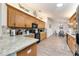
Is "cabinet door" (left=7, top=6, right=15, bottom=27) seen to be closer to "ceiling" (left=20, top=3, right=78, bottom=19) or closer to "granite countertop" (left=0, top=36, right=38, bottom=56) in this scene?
"granite countertop" (left=0, top=36, right=38, bottom=56)

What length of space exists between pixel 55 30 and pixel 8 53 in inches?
558

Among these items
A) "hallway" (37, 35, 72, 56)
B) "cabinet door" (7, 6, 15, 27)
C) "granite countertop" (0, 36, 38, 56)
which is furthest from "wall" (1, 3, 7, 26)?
"hallway" (37, 35, 72, 56)

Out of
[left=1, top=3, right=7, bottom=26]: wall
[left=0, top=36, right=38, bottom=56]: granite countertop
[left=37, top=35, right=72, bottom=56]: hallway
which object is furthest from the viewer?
[left=37, top=35, right=72, bottom=56]: hallway

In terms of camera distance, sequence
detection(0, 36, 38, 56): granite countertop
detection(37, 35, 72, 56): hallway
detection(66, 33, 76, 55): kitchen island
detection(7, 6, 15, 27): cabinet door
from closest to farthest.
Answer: detection(0, 36, 38, 56): granite countertop → detection(7, 6, 15, 27): cabinet door → detection(66, 33, 76, 55): kitchen island → detection(37, 35, 72, 56): hallway

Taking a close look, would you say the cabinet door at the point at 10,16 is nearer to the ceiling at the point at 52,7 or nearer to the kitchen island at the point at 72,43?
the ceiling at the point at 52,7

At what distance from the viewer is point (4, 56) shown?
3.61 ft

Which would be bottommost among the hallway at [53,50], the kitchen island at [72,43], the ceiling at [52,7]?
the hallway at [53,50]

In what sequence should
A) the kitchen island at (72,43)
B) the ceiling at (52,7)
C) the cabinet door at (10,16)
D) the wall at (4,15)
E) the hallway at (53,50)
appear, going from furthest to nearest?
the ceiling at (52,7), the hallway at (53,50), the kitchen island at (72,43), the cabinet door at (10,16), the wall at (4,15)

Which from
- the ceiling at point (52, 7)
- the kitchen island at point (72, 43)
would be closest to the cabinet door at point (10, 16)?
the ceiling at point (52, 7)

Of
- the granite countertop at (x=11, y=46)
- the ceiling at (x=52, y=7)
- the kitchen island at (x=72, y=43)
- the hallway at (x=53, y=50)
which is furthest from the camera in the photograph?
the ceiling at (x=52, y=7)

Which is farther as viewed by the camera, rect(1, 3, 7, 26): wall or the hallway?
the hallway

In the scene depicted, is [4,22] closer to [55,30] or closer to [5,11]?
[5,11]

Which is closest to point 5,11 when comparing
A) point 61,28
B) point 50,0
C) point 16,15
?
point 16,15

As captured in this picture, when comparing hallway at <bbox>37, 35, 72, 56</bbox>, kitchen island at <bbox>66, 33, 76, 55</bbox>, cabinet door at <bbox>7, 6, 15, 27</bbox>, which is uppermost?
cabinet door at <bbox>7, 6, 15, 27</bbox>
